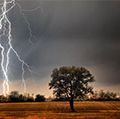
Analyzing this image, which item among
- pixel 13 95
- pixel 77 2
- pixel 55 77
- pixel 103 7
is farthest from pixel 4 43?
pixel 13 95

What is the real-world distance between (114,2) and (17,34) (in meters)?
9.33

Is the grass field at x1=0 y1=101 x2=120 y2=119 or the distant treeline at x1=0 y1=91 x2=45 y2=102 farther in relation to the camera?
the distant treeline at x1=0 y1=91 x2=45 y2=102

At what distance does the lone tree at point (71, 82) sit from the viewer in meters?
53.6

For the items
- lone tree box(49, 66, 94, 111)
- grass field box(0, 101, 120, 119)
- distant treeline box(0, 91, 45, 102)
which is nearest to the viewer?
grass field box(0, 101, 120, 119)

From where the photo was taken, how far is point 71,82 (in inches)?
2141

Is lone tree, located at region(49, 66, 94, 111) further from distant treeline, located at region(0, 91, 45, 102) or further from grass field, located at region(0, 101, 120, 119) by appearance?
distant treeline, located at region(0, 91, 45, 102)

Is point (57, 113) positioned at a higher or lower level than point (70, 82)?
lower

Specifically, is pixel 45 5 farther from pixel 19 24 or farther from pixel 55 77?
pixel 55 77

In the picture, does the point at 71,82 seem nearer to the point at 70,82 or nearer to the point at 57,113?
the point at 70,82

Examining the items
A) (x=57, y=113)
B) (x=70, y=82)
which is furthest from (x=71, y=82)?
(x=57, y=113)

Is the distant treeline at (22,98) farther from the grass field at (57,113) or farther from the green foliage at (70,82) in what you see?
the green foliage at (70,82)

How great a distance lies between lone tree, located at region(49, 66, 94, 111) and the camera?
176ft

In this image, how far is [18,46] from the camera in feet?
125

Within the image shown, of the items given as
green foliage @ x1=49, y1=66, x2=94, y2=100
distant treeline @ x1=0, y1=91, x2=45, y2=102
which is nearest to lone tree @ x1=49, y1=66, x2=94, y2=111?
green foliage @ x1=49, y1=66, x2=94, y2=100
